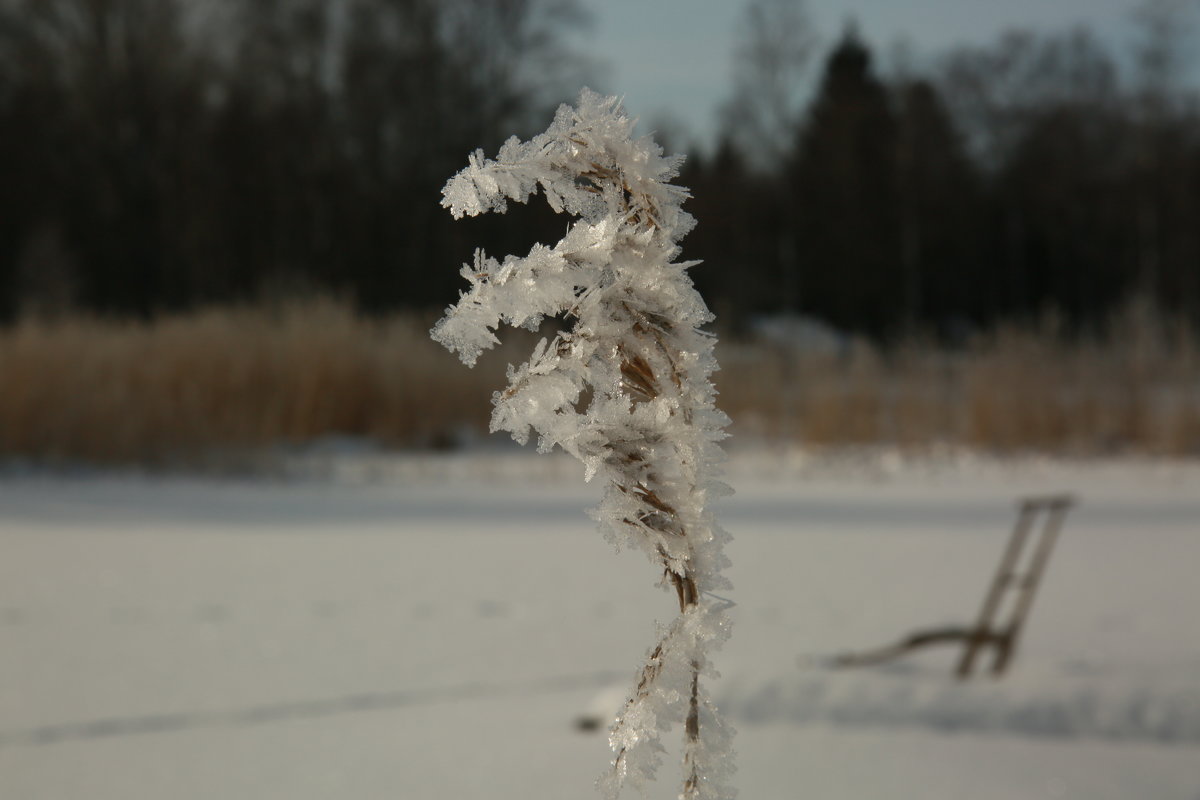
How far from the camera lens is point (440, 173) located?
1658cm

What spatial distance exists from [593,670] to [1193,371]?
5636mm

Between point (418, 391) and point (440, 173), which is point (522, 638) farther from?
point (440, 173)

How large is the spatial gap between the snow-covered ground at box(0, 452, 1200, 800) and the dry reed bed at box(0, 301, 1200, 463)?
1.56 feet

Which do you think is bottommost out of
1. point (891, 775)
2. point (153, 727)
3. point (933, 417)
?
point (153, 727)

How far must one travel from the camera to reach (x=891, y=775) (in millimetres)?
1734

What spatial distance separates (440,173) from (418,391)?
28.9ft

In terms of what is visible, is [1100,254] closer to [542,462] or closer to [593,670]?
[542,462]

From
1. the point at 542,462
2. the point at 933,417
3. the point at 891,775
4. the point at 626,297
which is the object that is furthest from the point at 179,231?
the point at 626,297

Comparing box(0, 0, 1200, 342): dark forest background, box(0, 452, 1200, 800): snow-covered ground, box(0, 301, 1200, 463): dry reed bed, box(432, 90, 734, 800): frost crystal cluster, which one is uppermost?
box(0, 0, 1200, 342): dark forest background

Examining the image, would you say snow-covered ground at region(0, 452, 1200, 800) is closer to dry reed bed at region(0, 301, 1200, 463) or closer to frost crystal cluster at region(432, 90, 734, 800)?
dry reed bed at region(0, 301, 1200, 463)

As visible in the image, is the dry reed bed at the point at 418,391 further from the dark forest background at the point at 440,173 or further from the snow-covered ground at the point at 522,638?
the dark forest background at the point at 440,173

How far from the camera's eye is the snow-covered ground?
1824 millimetres

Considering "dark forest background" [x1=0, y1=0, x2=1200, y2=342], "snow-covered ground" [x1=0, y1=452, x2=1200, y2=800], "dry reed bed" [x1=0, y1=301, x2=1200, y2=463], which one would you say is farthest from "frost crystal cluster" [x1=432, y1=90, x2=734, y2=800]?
"dark forest background" [x1=0, y1=0, x2=1200, y2=342]

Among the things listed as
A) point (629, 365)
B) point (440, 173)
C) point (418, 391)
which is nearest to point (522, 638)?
point (629, 365)
